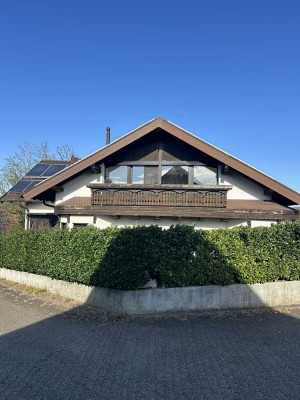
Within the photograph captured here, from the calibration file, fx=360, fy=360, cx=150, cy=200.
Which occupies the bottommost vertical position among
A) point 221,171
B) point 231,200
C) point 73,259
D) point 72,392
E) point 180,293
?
point 72,392

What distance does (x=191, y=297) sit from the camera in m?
8.03

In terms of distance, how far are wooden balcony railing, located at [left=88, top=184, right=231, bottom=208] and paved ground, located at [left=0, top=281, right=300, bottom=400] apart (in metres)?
5.97

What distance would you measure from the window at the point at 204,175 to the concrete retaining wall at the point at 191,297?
252 inches

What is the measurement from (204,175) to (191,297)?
7.33 m

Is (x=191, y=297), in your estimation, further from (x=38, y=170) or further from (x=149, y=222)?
(x=38, y=170)

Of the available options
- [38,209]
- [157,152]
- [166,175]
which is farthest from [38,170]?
[166,175]

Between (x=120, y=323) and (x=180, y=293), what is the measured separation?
1529mm

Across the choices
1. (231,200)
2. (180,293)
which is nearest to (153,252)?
(180,293)

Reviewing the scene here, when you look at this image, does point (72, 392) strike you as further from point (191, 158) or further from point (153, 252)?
point (191, 158)

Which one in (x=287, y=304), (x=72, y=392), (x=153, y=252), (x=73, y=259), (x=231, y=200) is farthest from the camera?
(x=231, y=200)

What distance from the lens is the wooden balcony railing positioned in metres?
13.5

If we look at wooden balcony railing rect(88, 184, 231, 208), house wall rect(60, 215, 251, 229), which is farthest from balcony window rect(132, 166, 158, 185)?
house wall rect(60, 215, 251, 229)

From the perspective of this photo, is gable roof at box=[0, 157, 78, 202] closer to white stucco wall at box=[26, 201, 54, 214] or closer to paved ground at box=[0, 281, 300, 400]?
white stucco wall at box=[26, 201, 54, 214]

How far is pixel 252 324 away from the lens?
7102mm
